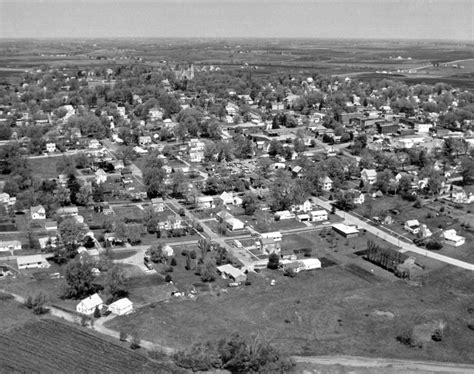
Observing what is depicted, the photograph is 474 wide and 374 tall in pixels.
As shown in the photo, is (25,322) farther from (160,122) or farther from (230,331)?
(160,122)

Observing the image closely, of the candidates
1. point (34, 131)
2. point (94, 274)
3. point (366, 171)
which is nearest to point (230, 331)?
point (94, 274)

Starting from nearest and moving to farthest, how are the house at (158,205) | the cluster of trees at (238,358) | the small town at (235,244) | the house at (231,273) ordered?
the cluster of trees at (238,358) < the small town at (235,244) < the house at (231,273) < the house at (158,205)

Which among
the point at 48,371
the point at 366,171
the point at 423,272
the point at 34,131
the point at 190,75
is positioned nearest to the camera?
the point at 48,371

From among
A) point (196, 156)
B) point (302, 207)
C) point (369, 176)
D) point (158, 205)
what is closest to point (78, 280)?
point (158, 205)

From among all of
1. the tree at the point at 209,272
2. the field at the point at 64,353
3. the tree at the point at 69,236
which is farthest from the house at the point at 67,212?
the field at the point at 64,353

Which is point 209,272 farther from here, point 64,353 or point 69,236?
point 64,353

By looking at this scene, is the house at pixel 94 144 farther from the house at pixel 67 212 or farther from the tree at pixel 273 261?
the tree at pixel 273 261
